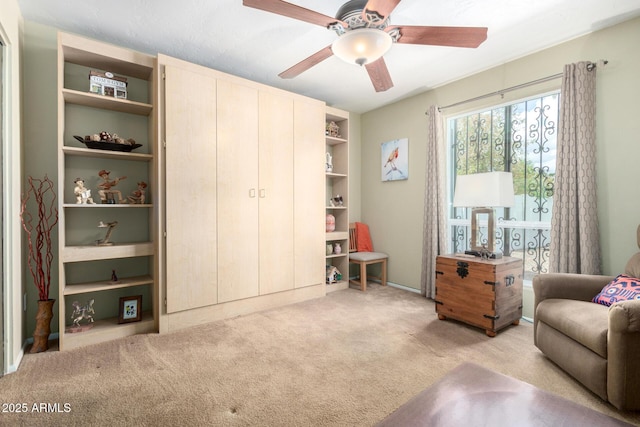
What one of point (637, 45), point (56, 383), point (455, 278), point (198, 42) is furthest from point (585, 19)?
point (56, 383)

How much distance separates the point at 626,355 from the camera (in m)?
1.57

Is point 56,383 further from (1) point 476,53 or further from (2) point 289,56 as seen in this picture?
(1) point 476,53

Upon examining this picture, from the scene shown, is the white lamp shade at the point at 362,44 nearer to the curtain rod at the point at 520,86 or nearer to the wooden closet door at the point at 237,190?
the wooden closet door at the point at 237,190

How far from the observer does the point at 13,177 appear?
2.06m

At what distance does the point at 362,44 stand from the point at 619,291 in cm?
230

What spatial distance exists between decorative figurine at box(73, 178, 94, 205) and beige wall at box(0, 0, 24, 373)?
1.17 ft

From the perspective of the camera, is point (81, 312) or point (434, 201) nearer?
point (81, 312)

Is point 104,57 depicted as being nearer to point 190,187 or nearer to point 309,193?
point 190,187

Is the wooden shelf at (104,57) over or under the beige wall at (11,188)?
over

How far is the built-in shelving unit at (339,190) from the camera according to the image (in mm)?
4133

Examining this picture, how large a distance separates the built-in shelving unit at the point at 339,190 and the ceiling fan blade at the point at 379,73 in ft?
4.77

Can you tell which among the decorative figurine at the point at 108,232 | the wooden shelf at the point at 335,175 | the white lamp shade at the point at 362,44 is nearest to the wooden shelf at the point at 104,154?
the decorative figurine at the point at 108,232

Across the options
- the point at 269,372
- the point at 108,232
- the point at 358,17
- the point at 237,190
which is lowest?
the point at 269,372

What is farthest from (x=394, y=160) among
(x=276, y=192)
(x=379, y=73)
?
(x=379, y=73)
